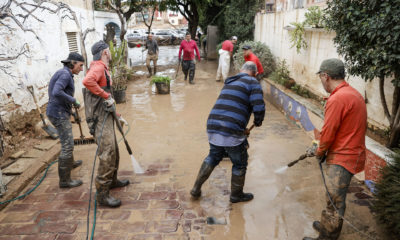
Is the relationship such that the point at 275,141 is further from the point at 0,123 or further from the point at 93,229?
the point at 0,123

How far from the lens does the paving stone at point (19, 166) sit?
4.71 metres

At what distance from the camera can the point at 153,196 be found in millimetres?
4184

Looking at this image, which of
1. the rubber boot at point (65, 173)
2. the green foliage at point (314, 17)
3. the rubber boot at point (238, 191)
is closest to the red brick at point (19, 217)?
the rubber boot at point (65, 173)

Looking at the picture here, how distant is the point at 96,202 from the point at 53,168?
5.50 ft

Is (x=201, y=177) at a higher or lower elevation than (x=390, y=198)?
lower

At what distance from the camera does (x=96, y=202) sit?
4.00m

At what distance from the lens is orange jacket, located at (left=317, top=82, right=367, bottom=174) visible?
281 cm

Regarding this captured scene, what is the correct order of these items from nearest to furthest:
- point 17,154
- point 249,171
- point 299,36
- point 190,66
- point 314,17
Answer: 1. point 249,171
2. point 17,154
3. point 314,17
4. point 299,36
5. point 190,66

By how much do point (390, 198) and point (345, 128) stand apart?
94 centimetres

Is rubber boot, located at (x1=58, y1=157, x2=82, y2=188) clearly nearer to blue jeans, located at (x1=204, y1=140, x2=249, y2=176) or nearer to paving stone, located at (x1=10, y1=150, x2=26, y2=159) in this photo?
paving stone, located at (x1=10, y1=150, x2=26, y2=159)

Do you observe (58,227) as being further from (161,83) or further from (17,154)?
(161,83)

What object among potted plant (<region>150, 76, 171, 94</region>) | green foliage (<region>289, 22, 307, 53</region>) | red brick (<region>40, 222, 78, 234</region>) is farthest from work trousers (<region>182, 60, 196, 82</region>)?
red brick (<region>40, 222, 78, 234</region>)

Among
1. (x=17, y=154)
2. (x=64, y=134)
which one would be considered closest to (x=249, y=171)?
(x=64, y=134)

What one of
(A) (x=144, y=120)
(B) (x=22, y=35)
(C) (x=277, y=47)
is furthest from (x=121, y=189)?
(C) (x=277, y=47)
